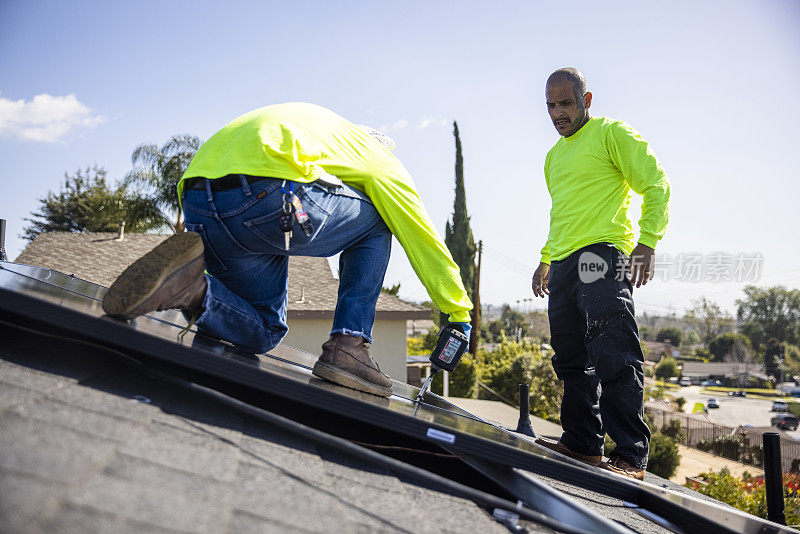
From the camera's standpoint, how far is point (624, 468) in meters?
2.54

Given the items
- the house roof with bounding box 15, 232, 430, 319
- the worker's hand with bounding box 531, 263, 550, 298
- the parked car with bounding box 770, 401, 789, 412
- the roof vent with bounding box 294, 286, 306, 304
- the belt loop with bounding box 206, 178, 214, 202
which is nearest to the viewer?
the belt loop with bounding box 206, 178, 214, 202

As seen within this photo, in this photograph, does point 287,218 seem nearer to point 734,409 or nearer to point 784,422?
point 784,422

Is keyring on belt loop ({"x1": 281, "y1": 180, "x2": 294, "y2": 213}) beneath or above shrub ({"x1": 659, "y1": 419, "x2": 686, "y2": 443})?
above

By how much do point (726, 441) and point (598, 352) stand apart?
116ft

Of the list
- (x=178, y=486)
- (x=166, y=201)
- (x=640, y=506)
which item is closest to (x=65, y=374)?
(x=178, y=486)

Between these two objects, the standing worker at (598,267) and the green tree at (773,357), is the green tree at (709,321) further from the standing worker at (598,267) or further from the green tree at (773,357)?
the standing worker at (598,267)

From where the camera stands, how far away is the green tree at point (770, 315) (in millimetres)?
86188

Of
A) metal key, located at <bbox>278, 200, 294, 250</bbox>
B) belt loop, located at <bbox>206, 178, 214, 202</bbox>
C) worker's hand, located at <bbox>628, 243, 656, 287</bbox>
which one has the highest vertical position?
worker's hand, located at <bbox>628, 243, 656, 287</bbox>

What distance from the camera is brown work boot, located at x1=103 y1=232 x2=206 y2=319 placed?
5.14ft

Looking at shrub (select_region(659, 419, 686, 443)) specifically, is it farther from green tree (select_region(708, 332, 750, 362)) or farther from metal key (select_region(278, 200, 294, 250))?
green tree (select_region(708, 332, 750, 362))

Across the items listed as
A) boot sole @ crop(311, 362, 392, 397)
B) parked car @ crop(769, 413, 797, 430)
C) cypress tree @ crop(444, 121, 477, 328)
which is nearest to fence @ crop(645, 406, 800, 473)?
parked car @ crop(769, 413, 797, 430)

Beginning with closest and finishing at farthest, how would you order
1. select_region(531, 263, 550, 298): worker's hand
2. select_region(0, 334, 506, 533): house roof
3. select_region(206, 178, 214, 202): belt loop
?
select_region(0, 334, 506, 533): house roof → select_region(206, 178, 214, 202): belt loop → select_region(531, 263, 550, 298): worker's hand

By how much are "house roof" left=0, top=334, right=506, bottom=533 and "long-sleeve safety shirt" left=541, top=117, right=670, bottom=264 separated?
1931 mm

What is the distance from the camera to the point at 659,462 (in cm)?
2020
